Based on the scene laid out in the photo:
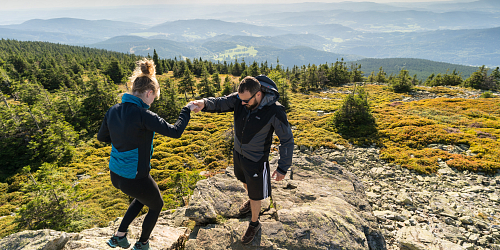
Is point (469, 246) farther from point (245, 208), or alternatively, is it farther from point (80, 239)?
point (80, 239)

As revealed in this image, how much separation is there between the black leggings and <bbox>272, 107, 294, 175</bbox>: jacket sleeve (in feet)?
8.27

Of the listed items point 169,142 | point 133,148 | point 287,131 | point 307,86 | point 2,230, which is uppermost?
point 307,86

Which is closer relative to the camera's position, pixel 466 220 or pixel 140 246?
pixel 140 246

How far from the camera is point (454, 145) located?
14.0 m

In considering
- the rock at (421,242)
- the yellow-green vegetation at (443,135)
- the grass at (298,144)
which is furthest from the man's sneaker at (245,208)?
the yellow-green vegetation at (443,135)

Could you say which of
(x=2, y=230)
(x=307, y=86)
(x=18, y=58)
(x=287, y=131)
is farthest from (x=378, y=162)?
(x=18, y=58)

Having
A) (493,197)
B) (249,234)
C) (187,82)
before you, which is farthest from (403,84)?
(249,234)

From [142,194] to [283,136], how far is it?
286 centimetres

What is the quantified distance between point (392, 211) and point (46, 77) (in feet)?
238

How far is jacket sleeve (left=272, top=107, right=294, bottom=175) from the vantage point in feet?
12.6

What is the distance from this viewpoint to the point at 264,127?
3.88m

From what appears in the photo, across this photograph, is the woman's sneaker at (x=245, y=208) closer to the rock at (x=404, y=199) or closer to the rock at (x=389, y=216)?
the rock at (x=389, y=216)

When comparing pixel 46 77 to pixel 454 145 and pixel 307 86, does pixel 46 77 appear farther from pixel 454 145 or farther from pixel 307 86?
pixel 454 145

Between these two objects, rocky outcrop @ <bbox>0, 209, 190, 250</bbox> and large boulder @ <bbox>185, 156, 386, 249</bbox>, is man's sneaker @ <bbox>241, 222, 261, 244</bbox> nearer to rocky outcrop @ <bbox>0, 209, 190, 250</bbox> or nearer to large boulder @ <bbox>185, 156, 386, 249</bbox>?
large boulder @ <bbox>185, 156, 386, 249</bbox>
